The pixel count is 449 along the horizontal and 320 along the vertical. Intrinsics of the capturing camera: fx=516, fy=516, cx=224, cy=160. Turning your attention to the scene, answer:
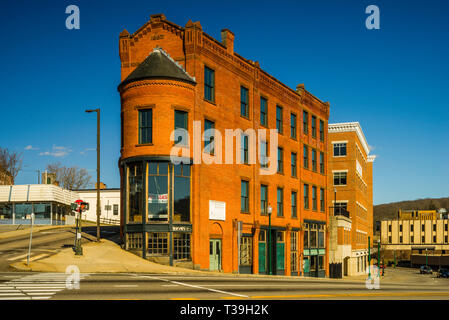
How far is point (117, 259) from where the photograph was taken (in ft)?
101

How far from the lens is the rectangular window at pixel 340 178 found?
243 feet

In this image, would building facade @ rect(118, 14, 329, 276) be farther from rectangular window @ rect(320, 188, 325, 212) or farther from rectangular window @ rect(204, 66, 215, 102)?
rectangular window @ rect(320, 188, 325, 212)

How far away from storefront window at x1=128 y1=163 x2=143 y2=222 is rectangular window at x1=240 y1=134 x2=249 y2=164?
9.70m

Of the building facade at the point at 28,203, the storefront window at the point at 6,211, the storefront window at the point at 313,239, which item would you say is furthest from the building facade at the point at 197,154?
the storefront window at the point at 6,211

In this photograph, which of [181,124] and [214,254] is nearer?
[181,124]

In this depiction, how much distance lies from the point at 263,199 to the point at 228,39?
13.6 m

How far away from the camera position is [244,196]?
1613 inches

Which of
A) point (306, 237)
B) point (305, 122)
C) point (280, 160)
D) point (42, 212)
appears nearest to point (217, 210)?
point (280, 160)

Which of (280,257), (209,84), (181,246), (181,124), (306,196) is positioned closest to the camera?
(181,246)

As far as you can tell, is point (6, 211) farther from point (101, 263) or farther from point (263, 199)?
point (101, 263)

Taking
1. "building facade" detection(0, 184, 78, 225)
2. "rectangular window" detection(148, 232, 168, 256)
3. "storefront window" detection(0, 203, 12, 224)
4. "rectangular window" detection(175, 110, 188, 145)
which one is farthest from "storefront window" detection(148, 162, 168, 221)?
"storefront window" detection(0, 203, 12, 224)

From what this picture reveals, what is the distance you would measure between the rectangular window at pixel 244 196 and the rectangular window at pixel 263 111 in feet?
19.4
